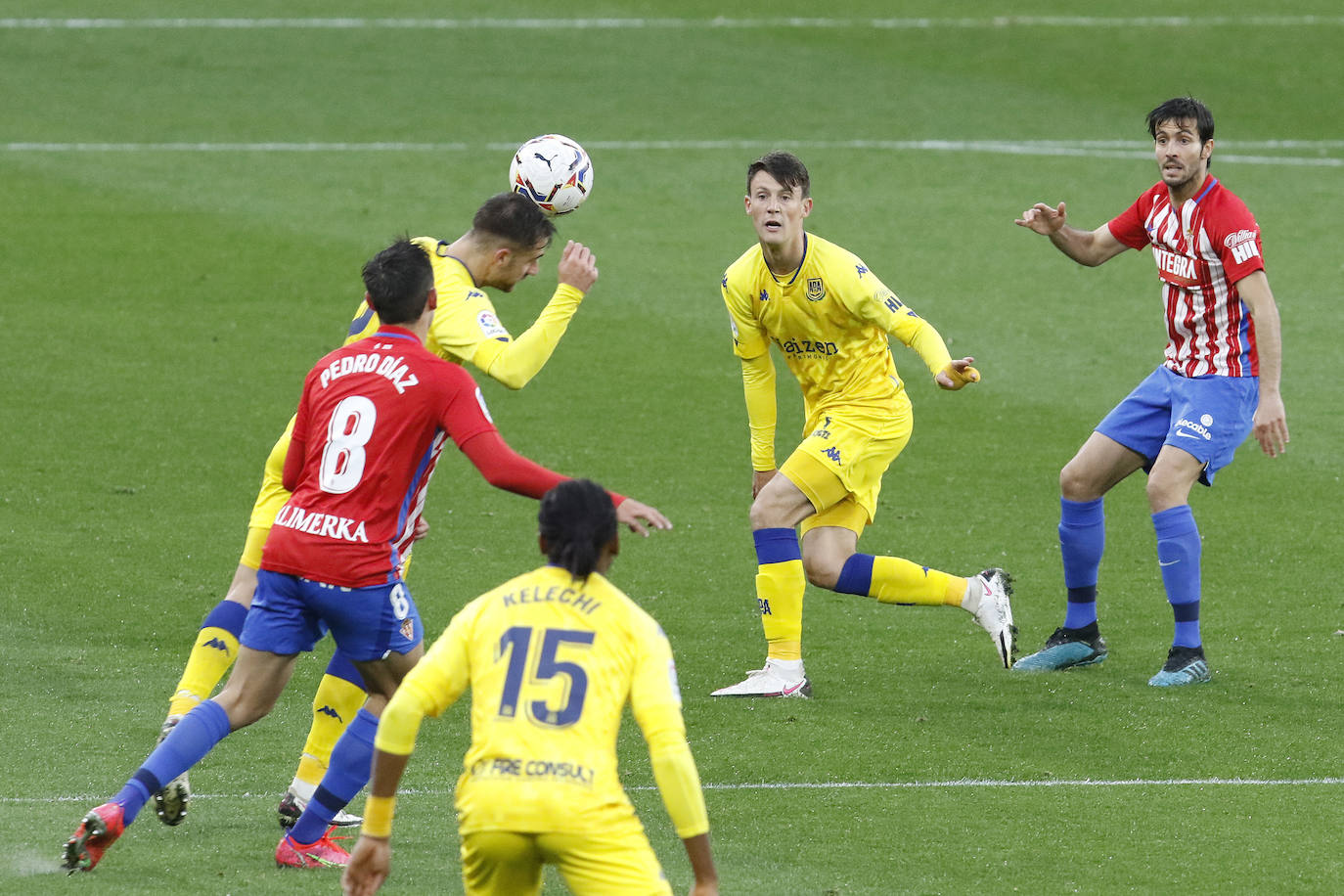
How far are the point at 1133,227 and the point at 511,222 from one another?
3459mm

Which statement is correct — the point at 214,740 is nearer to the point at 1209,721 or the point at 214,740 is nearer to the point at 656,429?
the point at 1209,721

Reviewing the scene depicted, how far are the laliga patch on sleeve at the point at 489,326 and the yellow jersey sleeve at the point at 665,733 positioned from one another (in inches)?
76.0

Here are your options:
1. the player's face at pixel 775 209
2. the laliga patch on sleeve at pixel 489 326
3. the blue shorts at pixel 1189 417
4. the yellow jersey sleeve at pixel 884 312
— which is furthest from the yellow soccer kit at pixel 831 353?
the laliga patch on sleeve at pixel 489 326

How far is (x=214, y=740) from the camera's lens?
19.0 feet

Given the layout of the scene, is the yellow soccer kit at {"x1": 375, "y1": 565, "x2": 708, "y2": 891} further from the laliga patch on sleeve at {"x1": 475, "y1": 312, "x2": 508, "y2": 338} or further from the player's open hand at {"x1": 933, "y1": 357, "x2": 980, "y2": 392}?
the player's open hand at {"x1": 933, "y1": 357, "x2": 980, "y2": 392}

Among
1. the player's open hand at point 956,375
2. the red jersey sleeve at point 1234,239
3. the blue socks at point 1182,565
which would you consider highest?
the red jersey sleeve at point 1234,239

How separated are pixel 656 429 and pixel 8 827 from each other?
7.41 meters

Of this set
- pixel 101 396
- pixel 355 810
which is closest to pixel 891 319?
pixel 355 810

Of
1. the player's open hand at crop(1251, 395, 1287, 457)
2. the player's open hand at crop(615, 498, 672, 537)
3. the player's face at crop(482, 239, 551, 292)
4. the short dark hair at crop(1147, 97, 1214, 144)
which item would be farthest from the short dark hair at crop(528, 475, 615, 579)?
the short dark hair at crop(1147, 97, 1214, 144)

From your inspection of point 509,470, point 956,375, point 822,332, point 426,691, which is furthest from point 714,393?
point 426,691

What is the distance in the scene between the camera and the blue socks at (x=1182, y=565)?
8.33 m

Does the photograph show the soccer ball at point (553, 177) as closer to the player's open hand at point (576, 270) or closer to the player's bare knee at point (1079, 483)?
the player's open hand at point (576, 270)

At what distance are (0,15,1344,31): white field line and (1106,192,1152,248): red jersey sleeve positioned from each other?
19.3 meters

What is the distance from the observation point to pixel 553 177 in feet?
26.3
